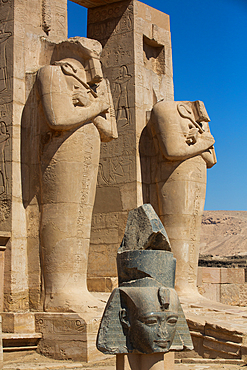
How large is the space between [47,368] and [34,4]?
5847 mm

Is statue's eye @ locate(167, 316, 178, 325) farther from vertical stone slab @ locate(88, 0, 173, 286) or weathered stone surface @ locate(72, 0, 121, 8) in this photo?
weathered stone surface @ locate(72, 0, 121, 8)

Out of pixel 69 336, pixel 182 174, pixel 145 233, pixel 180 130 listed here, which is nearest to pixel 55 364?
pixel 69 336

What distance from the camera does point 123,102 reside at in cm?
1098

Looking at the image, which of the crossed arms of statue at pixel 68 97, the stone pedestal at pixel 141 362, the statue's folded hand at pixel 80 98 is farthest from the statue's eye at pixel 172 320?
the statue's folded hand at pixel 80 98

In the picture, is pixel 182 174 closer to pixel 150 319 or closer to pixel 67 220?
pixel 67 220

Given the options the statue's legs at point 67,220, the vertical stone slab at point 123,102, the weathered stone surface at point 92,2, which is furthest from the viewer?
the weathered stone surface at point 92,2

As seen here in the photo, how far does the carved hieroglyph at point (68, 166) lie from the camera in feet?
27.6

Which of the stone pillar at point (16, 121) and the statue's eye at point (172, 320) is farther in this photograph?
the stone pillar at point (16, 121)

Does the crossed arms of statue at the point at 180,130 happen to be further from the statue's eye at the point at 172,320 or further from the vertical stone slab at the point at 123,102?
the statue's eye at the point at 172,320

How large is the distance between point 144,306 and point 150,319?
12cm

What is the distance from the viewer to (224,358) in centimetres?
763

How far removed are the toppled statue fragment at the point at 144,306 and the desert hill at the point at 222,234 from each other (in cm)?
3687

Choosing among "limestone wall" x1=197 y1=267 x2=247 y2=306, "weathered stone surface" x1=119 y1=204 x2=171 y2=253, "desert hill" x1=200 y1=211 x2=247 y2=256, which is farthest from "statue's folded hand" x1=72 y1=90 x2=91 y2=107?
"desert hill" x1=200 y1=211 x2=247 y2=256

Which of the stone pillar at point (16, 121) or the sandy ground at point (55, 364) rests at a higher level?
the stone pillar at point (16, 121)
